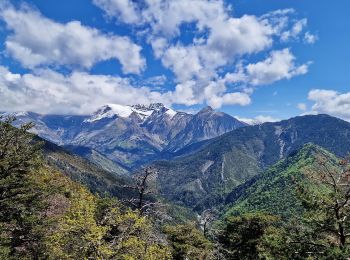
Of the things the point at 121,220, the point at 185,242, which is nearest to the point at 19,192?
the point at 121,220

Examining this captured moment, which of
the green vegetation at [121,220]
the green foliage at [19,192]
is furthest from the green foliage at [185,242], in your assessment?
the green foliage at [19,192]

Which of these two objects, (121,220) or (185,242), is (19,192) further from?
(185,242)

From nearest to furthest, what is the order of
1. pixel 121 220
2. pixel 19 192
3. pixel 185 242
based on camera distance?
pixel 121 220
pixel 19 192
pixel 185 242

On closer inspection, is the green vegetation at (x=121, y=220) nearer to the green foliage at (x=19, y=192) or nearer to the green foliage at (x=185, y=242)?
the green foliage at (x=19, y=192)

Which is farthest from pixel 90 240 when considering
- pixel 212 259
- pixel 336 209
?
pixel 212 259

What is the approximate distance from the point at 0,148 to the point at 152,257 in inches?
817

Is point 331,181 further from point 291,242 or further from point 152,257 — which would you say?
point 152,257

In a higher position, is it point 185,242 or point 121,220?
point 121,220

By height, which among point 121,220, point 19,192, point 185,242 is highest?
point 19,192

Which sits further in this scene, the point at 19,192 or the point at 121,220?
the point at 19,192

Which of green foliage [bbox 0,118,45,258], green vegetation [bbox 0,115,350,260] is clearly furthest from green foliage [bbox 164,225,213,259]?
green foliage [bbox 0,118,45,258]

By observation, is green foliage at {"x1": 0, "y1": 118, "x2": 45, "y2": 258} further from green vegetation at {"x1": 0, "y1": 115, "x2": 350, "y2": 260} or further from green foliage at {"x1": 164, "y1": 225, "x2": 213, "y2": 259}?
green foliage at {"x1": 164, "y1": 225, "x2": 213, "y2": 259}

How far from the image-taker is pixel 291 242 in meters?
31.0

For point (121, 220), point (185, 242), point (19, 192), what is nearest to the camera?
point (121, 220)
